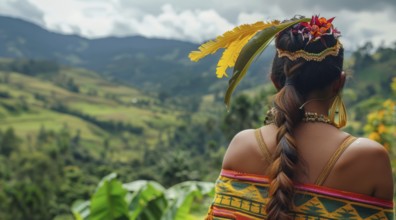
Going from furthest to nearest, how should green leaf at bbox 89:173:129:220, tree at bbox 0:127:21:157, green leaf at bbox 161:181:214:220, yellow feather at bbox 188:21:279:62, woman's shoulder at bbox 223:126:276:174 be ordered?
tree at bbox 0:127:21:157, green leaf at bbox 89:173:129:220, green leaf at bbox 161:181:214:220, yellow feather at bbox 188:21:279:62, woman's shoulder at bbox 223:126:276:174

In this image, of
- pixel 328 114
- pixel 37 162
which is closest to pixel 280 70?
pixel 328 114

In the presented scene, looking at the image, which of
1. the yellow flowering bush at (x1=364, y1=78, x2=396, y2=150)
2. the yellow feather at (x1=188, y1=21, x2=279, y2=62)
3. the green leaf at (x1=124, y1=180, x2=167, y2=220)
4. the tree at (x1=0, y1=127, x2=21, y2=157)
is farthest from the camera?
the tree at (x1=0, y1=127, x2=21, y2=157)

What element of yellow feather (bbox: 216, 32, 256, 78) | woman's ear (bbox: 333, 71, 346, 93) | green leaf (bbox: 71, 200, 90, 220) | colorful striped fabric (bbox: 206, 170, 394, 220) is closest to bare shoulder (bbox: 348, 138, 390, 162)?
colorful striped fabric (bbox: 206, 170, 394, 220)

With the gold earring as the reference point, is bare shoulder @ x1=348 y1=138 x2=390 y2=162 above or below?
below

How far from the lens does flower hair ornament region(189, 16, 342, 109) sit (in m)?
1.79

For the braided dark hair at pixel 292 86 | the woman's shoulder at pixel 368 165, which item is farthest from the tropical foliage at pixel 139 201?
the woman's shoulder at pixel 368 165

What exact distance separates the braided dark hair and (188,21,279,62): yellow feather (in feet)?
0.32

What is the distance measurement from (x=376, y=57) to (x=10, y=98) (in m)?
75.8

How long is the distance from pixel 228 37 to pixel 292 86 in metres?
0.32

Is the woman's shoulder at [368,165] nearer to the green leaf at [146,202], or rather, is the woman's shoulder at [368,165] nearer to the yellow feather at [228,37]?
the yellow feather at [228,37]

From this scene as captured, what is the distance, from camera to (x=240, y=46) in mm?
1912

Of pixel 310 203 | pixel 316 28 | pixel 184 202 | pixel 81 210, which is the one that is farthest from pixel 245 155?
pixel 81 210

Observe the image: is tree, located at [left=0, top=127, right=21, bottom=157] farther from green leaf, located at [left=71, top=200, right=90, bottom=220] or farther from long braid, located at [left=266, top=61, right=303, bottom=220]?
long braid, located at [left=266, top=61, right=303, bottom=220]

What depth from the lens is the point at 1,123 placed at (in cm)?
8981
